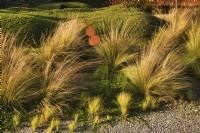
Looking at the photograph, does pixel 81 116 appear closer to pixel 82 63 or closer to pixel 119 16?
pixel 82 63

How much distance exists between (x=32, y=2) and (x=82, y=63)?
9.01 m

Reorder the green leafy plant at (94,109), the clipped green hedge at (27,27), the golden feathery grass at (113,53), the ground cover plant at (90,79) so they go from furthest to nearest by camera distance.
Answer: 1. the clipped green hedge at (27,27)
2. the golden feathery grass at (113,53)
3. the ground cover plant at (90,79)
4. the green leafy plant at (94,109)

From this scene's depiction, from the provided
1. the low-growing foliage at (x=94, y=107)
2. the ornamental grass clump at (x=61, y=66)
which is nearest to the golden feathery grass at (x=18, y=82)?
the ornamental grass clump at (x=61, y=66)

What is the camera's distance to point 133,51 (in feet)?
22.6

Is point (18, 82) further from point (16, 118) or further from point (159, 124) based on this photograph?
point (159, 124)

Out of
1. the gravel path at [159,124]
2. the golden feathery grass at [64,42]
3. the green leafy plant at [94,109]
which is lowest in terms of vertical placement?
the gravel path at [159,124]

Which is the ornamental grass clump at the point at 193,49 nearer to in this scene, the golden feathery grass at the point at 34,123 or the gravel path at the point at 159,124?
the gravel path at the point at 159,124

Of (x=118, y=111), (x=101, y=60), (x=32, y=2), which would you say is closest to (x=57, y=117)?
(x=118, y=111)

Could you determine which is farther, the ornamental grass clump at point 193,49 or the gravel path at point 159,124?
the ornamental grass clump at point 193,49

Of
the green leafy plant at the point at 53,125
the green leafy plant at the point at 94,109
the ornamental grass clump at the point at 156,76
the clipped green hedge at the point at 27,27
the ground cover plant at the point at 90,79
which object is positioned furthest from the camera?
the clipped green hedge at the point at 27,27

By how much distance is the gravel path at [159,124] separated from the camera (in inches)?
185

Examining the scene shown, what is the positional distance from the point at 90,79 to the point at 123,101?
987 mm

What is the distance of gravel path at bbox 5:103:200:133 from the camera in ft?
15.4

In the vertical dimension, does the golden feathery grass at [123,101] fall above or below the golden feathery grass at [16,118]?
above
